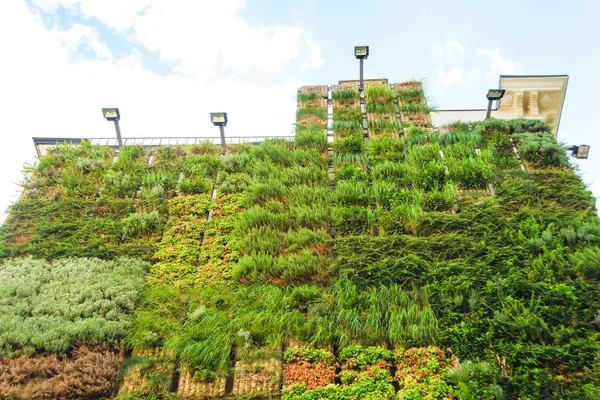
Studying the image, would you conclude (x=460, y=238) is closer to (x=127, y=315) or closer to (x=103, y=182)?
(x=127, y=315)

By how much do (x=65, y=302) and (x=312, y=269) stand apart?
189 inches

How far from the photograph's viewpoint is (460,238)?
34.0 ft

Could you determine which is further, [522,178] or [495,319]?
[522,178]

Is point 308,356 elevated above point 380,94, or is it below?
below

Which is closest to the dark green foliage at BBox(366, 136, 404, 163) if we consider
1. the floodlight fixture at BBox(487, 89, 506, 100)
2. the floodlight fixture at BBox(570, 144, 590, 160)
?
the floodlight fixture at BBox(487, 89, 506, 100)

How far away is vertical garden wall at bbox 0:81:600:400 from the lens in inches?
321

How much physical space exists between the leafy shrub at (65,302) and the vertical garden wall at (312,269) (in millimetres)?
35

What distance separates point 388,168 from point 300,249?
3.36 metres

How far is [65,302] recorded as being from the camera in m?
9.56

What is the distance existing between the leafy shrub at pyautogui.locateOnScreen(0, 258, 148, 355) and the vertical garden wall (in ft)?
0.11

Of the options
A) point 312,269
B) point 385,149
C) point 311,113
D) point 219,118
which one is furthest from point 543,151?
point 219,118

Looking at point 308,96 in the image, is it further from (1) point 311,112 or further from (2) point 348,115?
(2) point 348,115

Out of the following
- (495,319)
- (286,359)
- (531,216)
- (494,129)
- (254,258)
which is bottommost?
(286,359)

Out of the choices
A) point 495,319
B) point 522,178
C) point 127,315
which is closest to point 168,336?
point 127,315
